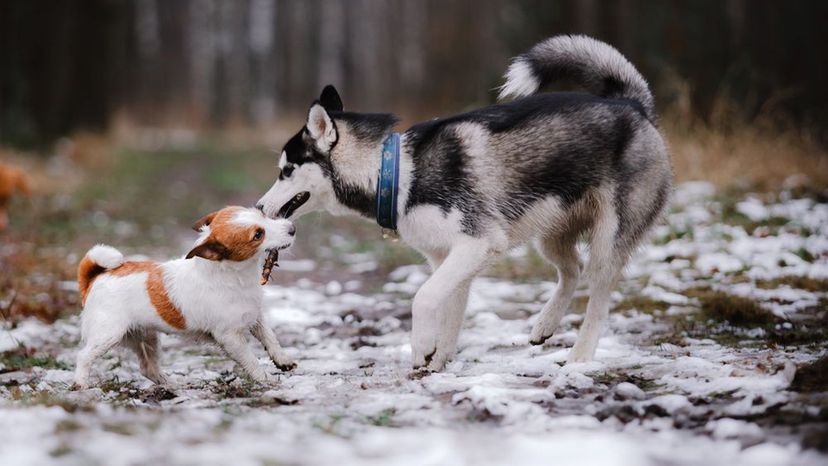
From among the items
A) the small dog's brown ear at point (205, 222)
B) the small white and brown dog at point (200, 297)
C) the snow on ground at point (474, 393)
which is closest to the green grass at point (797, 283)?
the snow on ground at point (474, 393)

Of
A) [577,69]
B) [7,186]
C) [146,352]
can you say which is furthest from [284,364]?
[7,186]

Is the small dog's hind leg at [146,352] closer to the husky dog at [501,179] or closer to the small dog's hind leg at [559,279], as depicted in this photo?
the husky dog at [501,179]

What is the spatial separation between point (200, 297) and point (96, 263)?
65 centimetres

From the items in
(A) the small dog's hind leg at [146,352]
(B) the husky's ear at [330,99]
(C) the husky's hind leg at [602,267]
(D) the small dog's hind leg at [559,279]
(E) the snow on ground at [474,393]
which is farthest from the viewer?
(D) the small dog's hind leg at [559,279]

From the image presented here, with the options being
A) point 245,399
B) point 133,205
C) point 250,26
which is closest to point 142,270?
point 245,399

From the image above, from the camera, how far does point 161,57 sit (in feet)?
145

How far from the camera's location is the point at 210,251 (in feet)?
13.2

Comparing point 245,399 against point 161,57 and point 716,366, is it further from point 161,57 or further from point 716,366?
point 161,57

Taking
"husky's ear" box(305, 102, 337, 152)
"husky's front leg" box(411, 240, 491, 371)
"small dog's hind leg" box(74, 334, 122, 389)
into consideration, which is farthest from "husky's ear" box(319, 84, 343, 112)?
"small dog's hind leg" box(74, 334, 122, 389)

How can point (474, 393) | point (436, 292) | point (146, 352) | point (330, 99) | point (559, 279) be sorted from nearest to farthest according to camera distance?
point (474, 393), point (436, 292), point (146, 352), point (330, 99), point (559, 279)

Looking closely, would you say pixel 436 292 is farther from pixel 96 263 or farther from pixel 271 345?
pixel 96 263

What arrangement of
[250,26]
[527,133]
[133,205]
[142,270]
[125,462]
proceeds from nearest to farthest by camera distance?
[125,462] < [142,270] < [527,133] < [133,205] < [250,26]

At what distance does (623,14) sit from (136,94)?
94.2 ft

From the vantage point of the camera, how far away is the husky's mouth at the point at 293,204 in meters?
4.51
